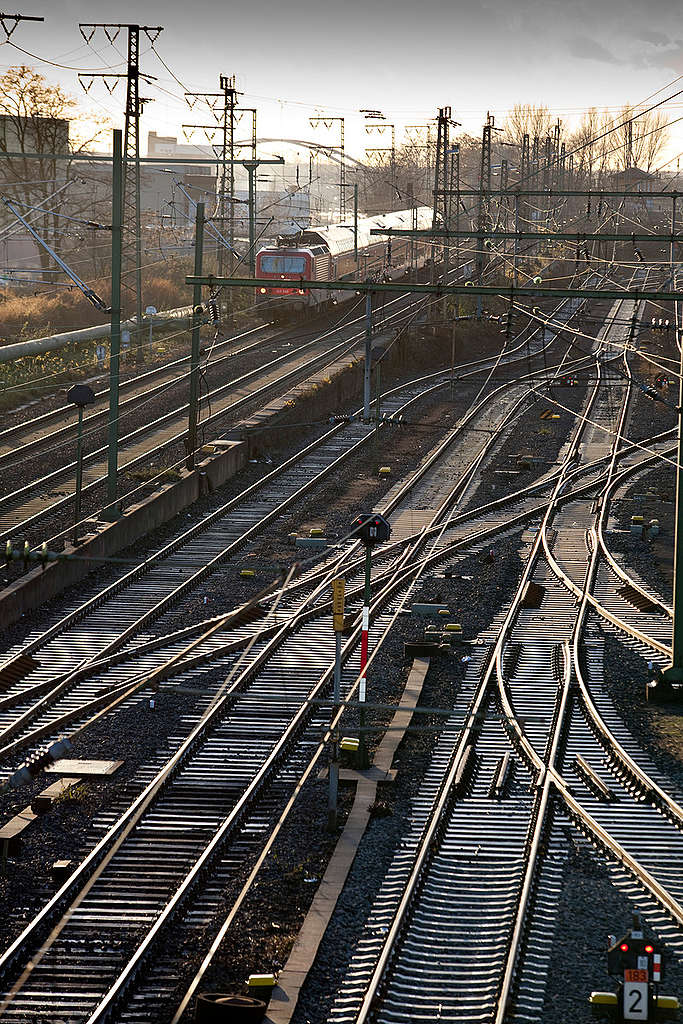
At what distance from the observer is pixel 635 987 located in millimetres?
8656

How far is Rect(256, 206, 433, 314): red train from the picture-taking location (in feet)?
142

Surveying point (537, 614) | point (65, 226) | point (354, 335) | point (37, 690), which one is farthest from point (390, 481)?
point (65, 226)

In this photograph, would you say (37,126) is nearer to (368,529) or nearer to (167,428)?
(167,428)

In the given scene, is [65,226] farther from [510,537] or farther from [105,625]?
[105,625]

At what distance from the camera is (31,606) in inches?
734

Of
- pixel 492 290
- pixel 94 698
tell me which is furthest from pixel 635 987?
pixel 492 290

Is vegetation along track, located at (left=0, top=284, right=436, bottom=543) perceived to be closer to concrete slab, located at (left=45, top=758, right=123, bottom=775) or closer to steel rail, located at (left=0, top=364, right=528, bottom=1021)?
steel rail, located at (left=0, top=364, right=528, bottom=1021)

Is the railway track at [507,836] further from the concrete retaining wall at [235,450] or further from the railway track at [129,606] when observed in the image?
the concrete retaining wall at [235,450]

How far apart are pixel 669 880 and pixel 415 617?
809 cm

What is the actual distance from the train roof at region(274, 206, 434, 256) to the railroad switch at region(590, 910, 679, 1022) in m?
33.8

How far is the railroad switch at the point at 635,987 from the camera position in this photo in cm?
866

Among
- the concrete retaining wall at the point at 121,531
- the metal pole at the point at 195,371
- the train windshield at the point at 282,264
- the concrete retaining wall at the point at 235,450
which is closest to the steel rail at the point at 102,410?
the train windshield at the point at 282,264

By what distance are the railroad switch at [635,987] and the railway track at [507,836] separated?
0.49 meters

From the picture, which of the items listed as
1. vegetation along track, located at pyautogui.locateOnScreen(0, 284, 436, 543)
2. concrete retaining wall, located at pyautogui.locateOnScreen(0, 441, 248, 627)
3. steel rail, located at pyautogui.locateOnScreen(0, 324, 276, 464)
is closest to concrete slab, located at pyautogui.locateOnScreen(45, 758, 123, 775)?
concrete retaining wall, located at pyautogui.locateOnScreen(0, 441, 248, 627)
